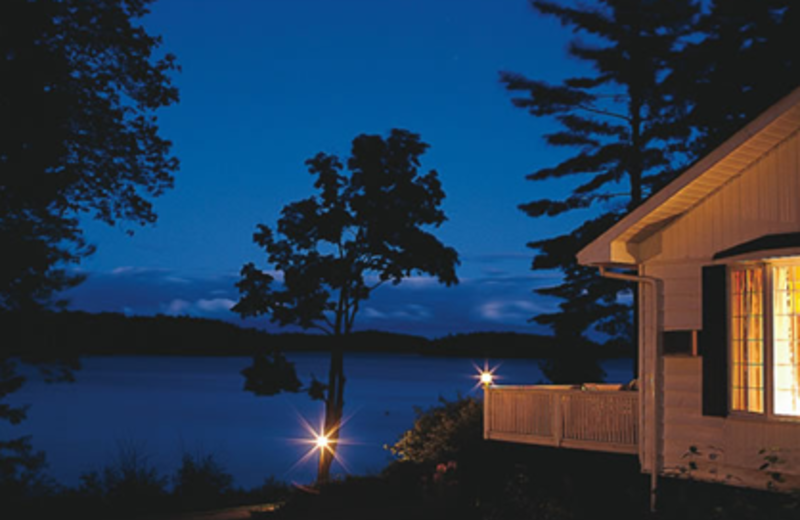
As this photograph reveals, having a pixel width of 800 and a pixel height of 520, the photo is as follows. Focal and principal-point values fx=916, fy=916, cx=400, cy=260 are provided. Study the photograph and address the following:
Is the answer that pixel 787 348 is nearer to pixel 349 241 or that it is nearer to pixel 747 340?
pixel 747 340

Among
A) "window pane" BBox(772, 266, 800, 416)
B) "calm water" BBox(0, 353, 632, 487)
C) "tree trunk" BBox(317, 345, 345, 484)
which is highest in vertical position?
"window pane" BBox(772, 266, 800, 416)

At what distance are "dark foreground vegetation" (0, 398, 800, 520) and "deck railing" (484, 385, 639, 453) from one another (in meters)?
0.24

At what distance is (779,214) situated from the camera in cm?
1094

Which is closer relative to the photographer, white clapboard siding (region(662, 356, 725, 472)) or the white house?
the white house

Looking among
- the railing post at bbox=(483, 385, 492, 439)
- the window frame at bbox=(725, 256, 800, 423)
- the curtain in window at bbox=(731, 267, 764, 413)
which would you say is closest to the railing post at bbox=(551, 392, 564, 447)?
the railing post at bbox=(483, 385, 492, 439)

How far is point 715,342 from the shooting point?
11.3 meters

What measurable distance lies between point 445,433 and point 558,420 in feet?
11.6

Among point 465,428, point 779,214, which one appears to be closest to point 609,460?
point 465,428

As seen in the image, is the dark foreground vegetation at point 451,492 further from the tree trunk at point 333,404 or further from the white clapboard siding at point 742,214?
the tree trunk at point 333,404

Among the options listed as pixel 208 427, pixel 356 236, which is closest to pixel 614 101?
pixel 356 236

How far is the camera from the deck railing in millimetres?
13914

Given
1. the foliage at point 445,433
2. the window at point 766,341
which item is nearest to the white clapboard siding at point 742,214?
the window at point 766,341

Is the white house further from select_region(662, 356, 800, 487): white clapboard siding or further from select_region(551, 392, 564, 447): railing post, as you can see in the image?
select_region(551, 392, 564, 447): railing post

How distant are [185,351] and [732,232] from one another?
7235 cm
